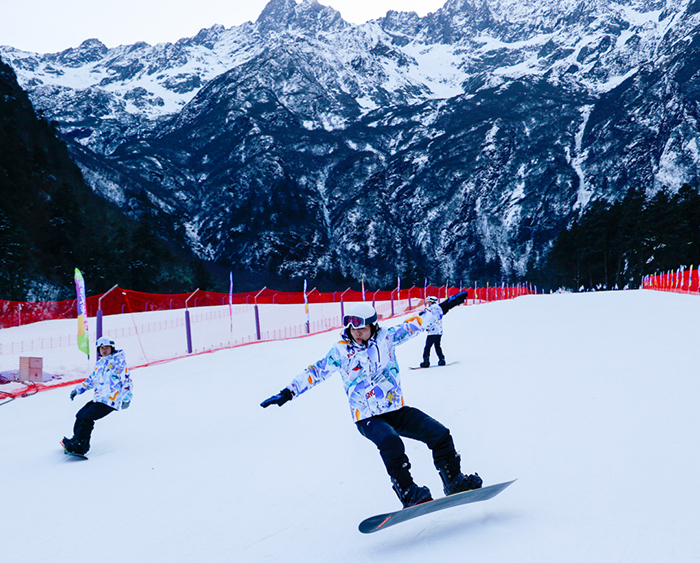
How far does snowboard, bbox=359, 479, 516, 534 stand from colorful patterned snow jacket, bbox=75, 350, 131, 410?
460 centimetres

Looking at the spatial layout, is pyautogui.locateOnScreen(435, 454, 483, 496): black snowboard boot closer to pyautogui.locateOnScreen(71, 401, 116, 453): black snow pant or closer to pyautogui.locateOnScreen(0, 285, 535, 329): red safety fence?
pyautogui.locateOnScreen(71, 401, 116, 453): black snow pant

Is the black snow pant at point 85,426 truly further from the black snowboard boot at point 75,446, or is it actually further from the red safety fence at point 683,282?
the red safety fence at point 683,282

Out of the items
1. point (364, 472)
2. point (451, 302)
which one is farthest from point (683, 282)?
point (451, 302)

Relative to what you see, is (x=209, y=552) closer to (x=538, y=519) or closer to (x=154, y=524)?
(x=154, y=524)

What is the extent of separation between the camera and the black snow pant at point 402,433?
12.2 ft

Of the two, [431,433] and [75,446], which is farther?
[75,446]

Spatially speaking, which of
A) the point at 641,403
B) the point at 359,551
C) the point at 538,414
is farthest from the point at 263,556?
the point at 641,403

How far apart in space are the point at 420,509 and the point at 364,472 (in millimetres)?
1875

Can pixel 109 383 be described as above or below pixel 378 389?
below

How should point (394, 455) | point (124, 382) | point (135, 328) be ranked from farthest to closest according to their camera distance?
point (135, 328), point (124, 382), point (394, 455)

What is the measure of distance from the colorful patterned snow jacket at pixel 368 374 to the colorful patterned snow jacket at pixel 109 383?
3777 mm

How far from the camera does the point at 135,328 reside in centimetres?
1769

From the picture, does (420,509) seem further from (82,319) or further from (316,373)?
(82,319)

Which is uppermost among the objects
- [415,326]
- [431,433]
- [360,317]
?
[360,317]
